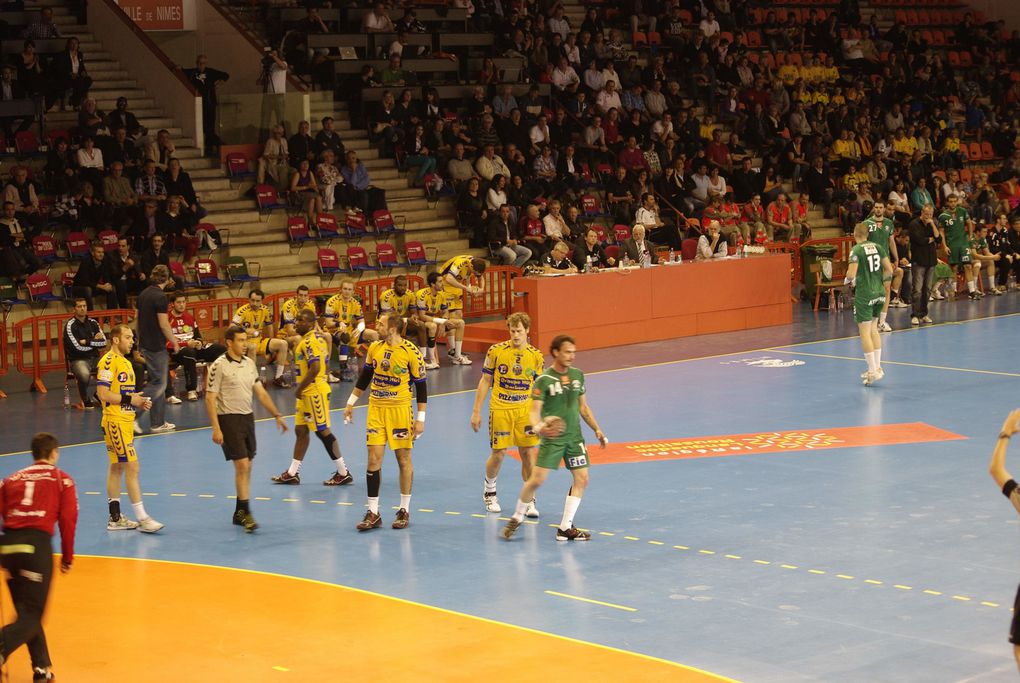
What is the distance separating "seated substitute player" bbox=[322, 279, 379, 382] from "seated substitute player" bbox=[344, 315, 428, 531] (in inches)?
299

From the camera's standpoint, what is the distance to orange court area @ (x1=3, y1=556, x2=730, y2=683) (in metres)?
9.86

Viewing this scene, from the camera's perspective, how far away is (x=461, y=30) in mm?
33594

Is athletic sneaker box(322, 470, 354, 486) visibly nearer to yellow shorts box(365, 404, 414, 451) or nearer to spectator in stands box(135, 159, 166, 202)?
yellow shorts box(365, 404, 414, 451)

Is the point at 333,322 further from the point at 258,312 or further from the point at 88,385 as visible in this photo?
the point at 88,385

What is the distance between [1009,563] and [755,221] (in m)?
19.4

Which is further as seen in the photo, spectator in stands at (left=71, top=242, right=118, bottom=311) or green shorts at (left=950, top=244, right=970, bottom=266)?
green shorts at (left=950, top=244, right=970, bottom=266)

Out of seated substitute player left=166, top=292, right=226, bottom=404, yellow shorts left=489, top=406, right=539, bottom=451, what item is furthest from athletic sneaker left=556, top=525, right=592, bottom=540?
seated substitute player left=166, top=292, right=226, bottom=404

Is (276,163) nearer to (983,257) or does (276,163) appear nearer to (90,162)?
(90,162)

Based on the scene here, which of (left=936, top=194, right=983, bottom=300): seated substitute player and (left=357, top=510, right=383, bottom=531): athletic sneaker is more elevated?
(left=936, top=194, right=983, bottom=300): seated substitute player

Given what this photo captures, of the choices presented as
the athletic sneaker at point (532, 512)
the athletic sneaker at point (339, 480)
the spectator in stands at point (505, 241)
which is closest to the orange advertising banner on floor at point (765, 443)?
the athletic sneaker at point (532, 512)

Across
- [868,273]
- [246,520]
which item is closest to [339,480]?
[246,520]

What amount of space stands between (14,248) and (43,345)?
1723mm

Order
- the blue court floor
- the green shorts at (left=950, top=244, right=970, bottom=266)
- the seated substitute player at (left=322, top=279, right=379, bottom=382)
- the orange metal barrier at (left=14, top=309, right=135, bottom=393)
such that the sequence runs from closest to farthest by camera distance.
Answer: the blue court floor, the orange metal barrier at (left=14, top=309, right=135, bottom=393), the seated substitute player at (left=322, top=279, right=379, bottom=382), the green shorts at (left=950, top=244, right=970, bottom=266)

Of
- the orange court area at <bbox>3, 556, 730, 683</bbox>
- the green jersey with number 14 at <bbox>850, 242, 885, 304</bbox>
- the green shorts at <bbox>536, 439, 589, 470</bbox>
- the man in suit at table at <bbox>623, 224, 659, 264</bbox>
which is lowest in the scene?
the orange court area at <bbox>3, 556, 730, 683</bbox>
